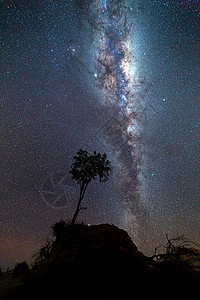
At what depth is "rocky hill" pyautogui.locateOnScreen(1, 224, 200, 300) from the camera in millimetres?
2768

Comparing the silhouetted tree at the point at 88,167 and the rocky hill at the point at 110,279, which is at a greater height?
the silhouetted tree at the point at 88,167

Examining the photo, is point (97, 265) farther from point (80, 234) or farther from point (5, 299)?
point (80, 234)

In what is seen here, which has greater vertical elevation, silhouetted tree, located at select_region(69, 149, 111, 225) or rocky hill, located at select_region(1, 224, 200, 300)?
silhouetted tree, located at select_region(69, 149, 111, 225)

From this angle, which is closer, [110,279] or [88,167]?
[110,279]

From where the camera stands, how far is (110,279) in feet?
10.7

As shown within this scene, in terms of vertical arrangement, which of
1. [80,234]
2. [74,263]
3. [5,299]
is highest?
[80,234]

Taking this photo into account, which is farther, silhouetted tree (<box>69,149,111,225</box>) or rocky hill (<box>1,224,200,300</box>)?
silhouetted tree (<box>69,149,111,225</box>)

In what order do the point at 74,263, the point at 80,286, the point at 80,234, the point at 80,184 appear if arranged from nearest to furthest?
the point at 80,286, the point at 74,263, the point at 80,234, the point at 80,184

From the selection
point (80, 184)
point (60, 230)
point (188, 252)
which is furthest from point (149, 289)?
point (80, 184)

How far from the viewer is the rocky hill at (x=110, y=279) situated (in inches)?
109

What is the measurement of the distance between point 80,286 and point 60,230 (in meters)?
6.84

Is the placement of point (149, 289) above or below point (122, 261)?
below

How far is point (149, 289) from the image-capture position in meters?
2.82

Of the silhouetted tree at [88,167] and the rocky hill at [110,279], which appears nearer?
the rocky hill at [110,279]
